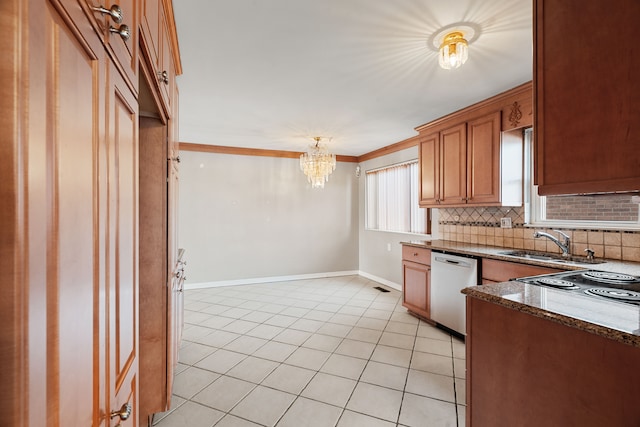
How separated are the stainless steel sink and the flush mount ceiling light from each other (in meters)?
1.66

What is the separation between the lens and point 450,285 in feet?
10.1

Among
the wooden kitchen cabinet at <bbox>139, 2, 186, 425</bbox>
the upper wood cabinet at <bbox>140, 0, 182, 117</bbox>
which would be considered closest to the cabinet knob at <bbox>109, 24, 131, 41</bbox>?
the upper wood cabinet at <bbox>140, 0, 182, 117</bbox>

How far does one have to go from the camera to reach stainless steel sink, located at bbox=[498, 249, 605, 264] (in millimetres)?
2318

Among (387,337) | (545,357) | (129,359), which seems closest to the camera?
(129,359)

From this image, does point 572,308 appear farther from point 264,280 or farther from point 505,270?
point 264,280

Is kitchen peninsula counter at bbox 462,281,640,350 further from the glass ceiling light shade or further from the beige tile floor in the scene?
the glass ceiling light shade

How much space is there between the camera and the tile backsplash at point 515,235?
2.37 meters

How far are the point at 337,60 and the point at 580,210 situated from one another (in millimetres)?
2407

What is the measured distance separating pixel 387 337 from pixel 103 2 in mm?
3186

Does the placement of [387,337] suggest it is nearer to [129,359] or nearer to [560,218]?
[560,218]

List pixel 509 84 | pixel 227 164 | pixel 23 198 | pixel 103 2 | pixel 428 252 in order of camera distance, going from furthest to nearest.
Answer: pixel 227 164 → pixel 428 252 → pixel 509 84 → pixel 103 2 → pixel 23 198

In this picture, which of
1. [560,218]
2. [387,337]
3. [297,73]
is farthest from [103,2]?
[560,218]

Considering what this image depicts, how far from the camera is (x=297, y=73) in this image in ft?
8.11

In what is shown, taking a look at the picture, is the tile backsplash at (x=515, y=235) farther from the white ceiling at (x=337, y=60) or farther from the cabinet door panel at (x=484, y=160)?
the white ceiling at (x=337, y=60)
